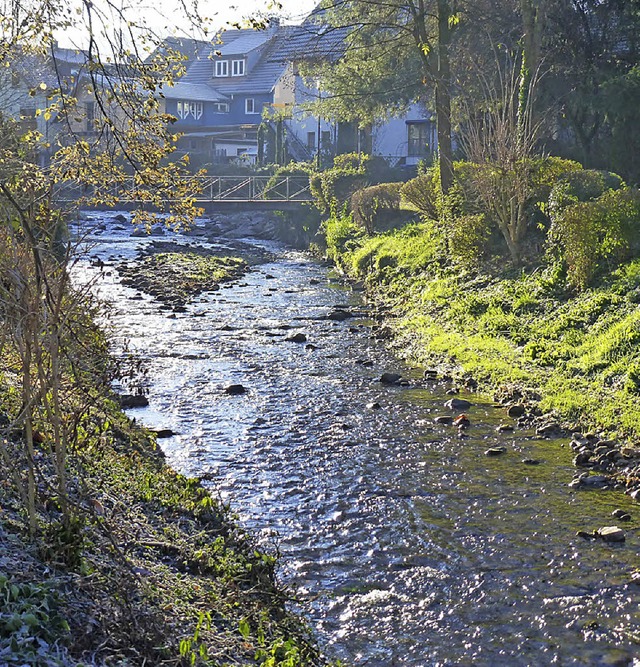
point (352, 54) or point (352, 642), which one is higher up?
point (352, 54)

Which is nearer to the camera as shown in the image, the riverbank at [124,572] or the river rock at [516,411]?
the riverbank at [124,572]

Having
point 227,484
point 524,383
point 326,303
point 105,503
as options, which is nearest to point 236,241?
point 326,303

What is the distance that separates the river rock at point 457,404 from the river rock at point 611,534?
186 inches

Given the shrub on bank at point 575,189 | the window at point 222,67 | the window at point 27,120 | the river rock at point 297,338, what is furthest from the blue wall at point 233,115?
the river rock at point 297,338

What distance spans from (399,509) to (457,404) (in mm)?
4167

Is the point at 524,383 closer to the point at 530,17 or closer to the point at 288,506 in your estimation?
the point at 288,506

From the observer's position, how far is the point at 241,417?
12.9m

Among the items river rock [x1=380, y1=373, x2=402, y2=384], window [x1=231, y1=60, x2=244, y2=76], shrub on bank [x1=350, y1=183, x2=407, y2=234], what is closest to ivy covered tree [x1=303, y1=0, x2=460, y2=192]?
shrub on bank [x1=350, y1=183, x2=407, y2=234]

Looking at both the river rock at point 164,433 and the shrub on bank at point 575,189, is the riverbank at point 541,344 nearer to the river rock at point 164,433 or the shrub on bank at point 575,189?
the shrub on bank at point 575,189

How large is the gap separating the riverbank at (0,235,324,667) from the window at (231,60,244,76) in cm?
7455

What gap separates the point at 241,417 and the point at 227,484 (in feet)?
9.38

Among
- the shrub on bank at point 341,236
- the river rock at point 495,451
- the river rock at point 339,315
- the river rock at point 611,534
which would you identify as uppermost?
the shrub on bank at point 341,236

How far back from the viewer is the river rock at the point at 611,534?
8.55 metres

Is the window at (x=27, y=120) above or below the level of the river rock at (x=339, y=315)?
above
